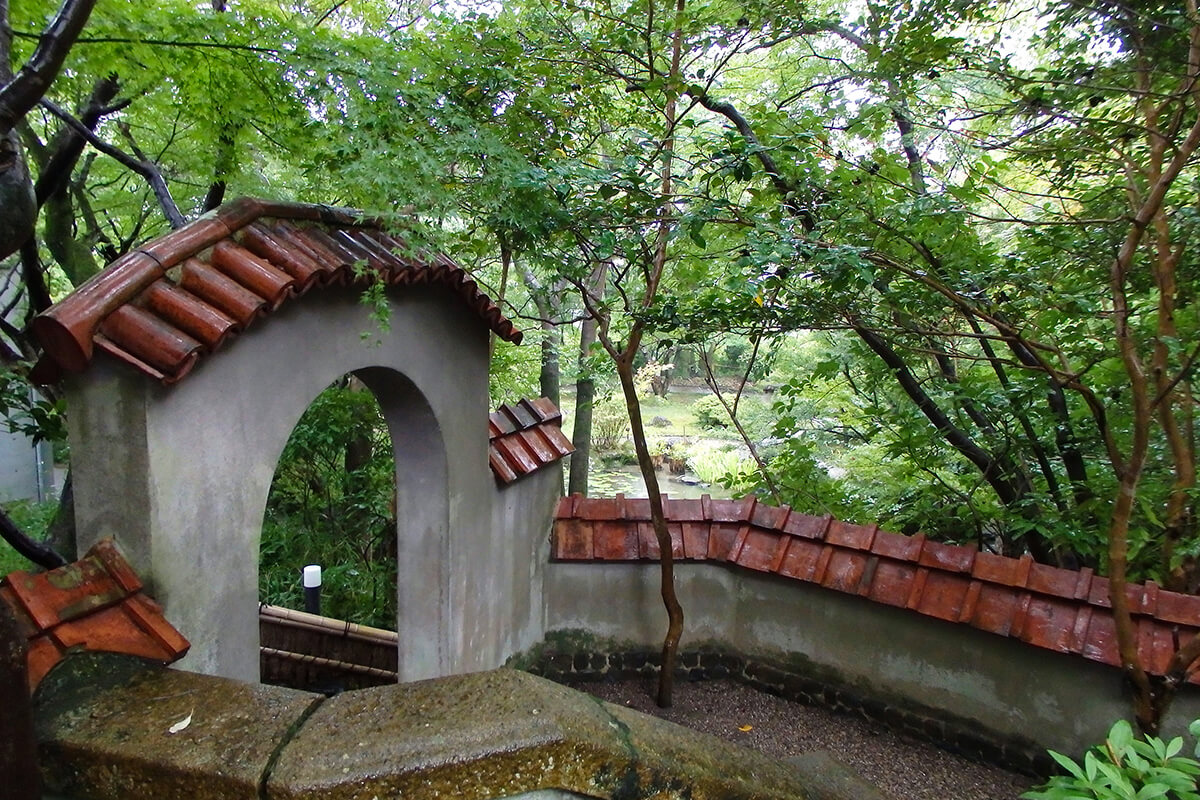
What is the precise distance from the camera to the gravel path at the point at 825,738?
Answer: 3.33 metres

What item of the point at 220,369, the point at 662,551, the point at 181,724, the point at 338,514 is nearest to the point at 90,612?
the point at 181,724

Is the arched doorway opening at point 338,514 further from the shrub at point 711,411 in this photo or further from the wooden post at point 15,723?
the shrub at point 711,411

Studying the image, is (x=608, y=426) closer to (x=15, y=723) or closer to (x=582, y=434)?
(x=582, y=434)

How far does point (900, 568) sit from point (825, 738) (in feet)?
3.28

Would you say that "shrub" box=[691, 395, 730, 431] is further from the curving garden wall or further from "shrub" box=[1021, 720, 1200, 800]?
"shrub" box=[1021, 720, 1200, 800]

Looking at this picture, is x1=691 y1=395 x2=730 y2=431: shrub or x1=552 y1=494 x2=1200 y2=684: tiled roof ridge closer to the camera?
x1=552 y1=494 x2=1200 y2=684: tiled roof ridge

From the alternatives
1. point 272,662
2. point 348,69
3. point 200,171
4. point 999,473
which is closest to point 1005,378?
point 999,473

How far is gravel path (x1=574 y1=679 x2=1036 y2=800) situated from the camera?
3326 mm

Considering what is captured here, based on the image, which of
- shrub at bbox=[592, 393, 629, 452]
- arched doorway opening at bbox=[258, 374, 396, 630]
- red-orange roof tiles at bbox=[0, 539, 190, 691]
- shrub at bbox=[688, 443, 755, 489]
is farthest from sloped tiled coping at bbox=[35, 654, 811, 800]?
shrub at bbox=[592, 393, 629, 452]

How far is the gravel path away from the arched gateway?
6.95 feet

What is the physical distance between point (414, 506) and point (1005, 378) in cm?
352

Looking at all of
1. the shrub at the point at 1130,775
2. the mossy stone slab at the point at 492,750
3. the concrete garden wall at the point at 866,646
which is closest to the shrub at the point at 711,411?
the concrete garden wall at the point at 866,646

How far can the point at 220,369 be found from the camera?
2158 mm

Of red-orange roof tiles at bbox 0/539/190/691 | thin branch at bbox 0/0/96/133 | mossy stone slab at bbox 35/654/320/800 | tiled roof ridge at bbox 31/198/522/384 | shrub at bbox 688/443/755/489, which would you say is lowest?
shrub at bbox 688/443/755/489
